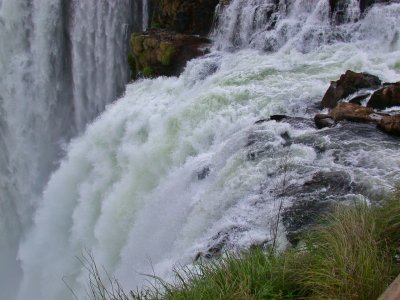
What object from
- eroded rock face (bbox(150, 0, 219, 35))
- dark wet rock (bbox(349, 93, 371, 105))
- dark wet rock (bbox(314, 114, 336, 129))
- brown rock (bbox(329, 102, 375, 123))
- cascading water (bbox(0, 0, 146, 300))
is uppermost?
eroded rock face (bbox(150, 0, 219, 35))

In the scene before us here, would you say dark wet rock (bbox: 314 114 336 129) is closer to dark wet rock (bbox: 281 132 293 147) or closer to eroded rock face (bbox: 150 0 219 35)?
dark wet rock (bbox: 281 132 293 147)

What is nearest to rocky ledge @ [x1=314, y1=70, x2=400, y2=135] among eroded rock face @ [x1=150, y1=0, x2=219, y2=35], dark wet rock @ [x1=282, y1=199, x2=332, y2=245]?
dark wet rock @ [x1=282, y1=199, x2=332, y2=245]

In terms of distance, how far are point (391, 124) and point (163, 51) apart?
26.6 feet

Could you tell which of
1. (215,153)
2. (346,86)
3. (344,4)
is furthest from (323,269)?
(344,4)

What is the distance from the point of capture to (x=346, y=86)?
846cm

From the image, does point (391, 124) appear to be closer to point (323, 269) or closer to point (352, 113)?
point (352, 113)

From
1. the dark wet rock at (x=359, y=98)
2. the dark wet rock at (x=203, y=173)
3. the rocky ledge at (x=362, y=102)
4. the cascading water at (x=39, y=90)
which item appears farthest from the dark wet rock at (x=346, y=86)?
the cascading water at (x=39, y=90)

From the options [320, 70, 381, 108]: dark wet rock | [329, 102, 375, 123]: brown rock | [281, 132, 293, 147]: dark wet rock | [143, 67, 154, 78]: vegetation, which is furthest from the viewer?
[143, 67, 154, 78]: vegetation

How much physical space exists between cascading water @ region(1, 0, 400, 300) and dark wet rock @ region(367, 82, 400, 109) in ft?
2.71

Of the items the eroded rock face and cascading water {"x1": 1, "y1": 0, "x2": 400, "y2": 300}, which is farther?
the eroded rock face

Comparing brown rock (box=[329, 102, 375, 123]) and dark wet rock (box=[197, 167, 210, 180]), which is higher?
brown rock (box=[329, 102, 375, 123])

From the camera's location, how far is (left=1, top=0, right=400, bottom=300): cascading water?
21.2ft

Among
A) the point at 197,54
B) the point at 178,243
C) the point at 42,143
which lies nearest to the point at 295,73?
the point at 197,54

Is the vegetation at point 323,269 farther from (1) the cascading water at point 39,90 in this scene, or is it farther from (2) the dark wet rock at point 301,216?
(1) the cascading water at point 39,90
